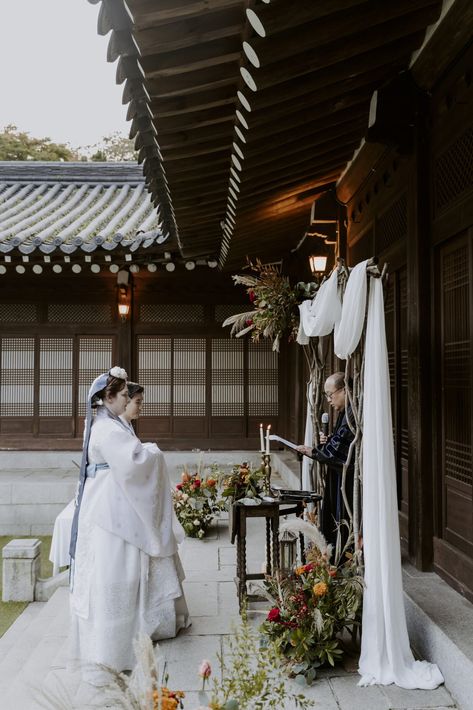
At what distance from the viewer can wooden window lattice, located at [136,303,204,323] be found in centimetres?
1105

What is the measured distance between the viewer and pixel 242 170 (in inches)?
201

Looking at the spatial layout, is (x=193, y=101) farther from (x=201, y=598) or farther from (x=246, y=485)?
(x=201, y=598)

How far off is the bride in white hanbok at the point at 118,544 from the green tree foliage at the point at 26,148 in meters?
23.9

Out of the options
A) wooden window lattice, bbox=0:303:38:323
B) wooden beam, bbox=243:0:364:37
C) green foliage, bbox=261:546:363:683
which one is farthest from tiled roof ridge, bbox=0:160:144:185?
green foliage, bbox=261:546:363:683

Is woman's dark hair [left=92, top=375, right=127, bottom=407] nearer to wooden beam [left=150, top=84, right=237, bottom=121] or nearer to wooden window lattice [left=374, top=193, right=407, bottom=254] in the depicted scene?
wooden beam [left=150, top=84, right=237, bottom=121]

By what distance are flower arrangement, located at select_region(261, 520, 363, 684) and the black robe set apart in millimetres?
734

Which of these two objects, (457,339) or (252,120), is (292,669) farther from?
(252,120)

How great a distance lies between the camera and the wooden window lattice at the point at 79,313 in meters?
11.0

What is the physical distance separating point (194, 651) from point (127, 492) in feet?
3.55

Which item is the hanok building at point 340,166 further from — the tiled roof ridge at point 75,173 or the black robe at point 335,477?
the tiled roof ridge at point 75,173

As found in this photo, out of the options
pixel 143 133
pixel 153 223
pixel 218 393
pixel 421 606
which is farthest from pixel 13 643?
pixel 153 223

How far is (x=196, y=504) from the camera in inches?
290

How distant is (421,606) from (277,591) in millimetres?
846

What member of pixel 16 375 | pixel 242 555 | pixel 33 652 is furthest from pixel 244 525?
pixel 16 375
